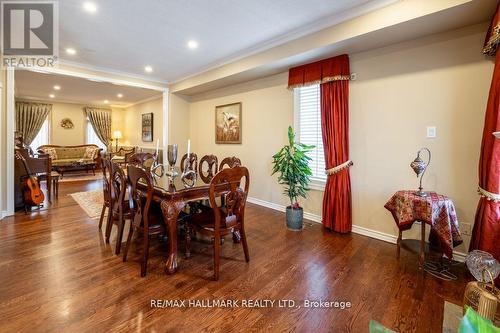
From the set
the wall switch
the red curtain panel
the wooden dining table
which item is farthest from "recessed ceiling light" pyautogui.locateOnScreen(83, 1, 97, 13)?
the wall switch

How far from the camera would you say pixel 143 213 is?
2.23m

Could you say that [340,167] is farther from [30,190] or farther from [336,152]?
[30,190]

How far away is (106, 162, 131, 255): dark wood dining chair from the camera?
7.98 ft

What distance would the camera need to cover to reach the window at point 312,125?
367 centimetres

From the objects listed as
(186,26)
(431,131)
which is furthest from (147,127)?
(431,131)

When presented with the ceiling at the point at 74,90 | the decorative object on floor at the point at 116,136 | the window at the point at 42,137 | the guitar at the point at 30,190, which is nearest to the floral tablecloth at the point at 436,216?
the guitar at the point at 30,190

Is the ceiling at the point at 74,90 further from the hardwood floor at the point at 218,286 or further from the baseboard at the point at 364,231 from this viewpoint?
the baseboard at the point at 364,231

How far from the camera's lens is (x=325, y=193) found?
3.45 meters

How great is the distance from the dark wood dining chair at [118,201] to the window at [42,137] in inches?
292

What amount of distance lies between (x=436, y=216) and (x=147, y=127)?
25.0 ft

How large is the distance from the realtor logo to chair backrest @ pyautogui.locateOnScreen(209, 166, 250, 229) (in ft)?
8.18

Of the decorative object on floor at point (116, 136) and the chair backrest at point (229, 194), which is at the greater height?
the decorative object on floor at point (116, 136)

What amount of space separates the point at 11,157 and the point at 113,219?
247 cm

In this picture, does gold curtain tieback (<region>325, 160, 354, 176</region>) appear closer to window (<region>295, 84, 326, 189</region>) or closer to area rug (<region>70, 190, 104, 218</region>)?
window (<region>295, 84, 326, 189</region>)
